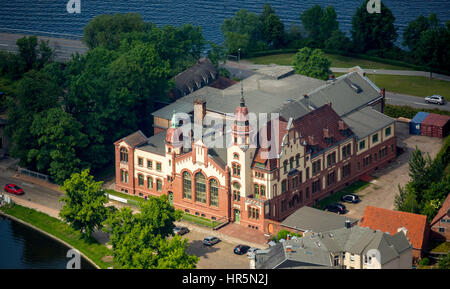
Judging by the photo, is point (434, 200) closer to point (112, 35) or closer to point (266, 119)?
point (266, 119)

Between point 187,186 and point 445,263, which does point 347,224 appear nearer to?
point 445,263

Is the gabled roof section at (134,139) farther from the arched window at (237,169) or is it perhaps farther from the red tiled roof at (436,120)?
the red tiled roof at (436,120)

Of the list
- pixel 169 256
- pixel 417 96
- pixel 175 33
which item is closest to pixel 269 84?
pixel 175 33

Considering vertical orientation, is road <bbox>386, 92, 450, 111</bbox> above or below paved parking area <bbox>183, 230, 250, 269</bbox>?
above

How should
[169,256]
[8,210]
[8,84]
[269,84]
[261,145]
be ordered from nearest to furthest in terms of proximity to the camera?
[169,256], [261,145], [8,210], [269,84], [8,84]

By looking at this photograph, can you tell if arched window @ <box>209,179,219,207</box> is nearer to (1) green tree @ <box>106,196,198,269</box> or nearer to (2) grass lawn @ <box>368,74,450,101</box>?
(1) green tree @ <box>106,196,198,269</box>

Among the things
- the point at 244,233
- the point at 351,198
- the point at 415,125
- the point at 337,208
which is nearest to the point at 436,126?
the point at 415,125

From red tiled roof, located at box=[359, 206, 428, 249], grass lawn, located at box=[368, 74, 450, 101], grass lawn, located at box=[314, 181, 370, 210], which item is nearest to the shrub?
red tiled roof, located at box=[359, 206, 428, 249]
